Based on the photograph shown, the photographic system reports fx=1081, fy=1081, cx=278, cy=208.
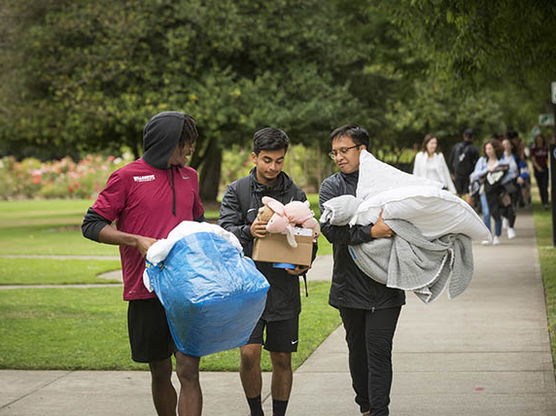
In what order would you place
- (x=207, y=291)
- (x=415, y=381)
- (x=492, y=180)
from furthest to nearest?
(x=492, y=180)
(x=415, y=381)
(x=207, y=291)

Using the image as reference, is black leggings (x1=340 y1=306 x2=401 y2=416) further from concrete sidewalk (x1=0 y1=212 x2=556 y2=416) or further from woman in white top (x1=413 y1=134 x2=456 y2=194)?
woman in white top (x1=413 y1=134 x2=456 y2=194)

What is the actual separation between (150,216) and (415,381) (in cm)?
294

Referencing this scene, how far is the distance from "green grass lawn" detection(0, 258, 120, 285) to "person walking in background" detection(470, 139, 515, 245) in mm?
6140

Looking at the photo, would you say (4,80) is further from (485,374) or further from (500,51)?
(485,374)

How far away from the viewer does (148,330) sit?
5.34 meters

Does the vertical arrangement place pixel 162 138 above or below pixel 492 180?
above

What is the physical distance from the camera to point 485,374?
764 centimetres

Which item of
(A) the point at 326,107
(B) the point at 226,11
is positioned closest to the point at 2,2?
(B) the point at 226,11

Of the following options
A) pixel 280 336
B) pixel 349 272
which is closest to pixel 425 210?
pixel 349 272

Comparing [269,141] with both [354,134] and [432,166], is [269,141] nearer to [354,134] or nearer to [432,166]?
[354,134]

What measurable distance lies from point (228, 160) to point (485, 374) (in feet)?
124

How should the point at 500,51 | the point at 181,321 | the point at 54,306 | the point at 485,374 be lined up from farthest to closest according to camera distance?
the point at 500,51 → the point at 54,306 → the point at 485,374 → the point at 181,321

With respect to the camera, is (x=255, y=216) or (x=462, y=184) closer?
(x=255, y=216)

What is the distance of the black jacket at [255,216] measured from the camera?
19.6 feet
